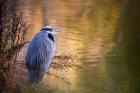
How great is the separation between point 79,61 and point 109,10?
7.71 feet

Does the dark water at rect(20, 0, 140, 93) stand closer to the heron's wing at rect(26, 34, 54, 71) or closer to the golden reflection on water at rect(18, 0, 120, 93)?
the golden reflection on water at rect(18, 0, 120, 93)

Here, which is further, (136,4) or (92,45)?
(136,4)

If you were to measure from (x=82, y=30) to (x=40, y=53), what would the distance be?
2.25 meters

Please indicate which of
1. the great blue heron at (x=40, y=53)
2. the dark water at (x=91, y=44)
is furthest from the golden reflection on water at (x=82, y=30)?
the great blue heron at (x=40, y=53)

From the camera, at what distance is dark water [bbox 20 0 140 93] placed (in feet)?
9.91

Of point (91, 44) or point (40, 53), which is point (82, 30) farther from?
point (40, 53)

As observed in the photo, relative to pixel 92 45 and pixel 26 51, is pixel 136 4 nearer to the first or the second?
pixel 92 45

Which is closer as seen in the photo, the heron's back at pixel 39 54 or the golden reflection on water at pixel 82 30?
the heron's back at pixel 39 54

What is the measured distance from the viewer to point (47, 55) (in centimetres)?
236

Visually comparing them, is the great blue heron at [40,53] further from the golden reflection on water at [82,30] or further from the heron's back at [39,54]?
the golden reflection on water at [82,30]

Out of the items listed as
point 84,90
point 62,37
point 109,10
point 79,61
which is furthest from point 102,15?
point 84,90

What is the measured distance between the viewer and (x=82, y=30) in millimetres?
4578

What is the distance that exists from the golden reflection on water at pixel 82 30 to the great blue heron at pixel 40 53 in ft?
1.09

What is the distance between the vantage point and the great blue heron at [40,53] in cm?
236
